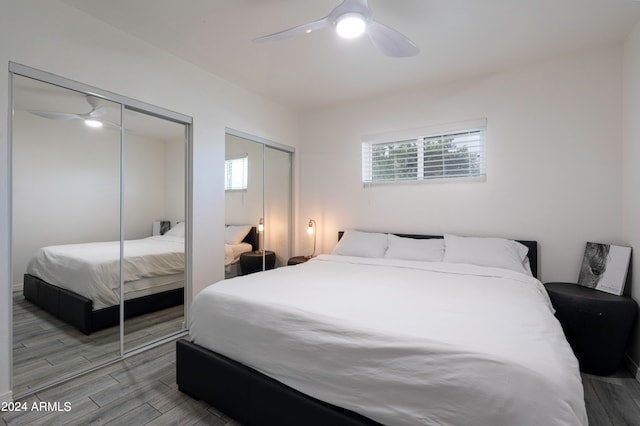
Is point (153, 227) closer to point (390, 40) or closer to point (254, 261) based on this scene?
point (254, 261)

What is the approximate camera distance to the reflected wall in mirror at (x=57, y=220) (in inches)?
74.0

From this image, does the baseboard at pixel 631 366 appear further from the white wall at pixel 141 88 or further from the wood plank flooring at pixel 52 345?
the wood plank flooring at pixel 52 345

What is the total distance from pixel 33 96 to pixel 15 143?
0.34m

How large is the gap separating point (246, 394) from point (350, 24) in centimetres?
218

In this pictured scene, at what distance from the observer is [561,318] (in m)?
2.29

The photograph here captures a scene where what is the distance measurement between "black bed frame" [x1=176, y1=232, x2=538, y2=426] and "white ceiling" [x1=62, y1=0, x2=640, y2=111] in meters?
2.32

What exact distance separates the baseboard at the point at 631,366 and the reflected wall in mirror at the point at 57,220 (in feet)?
12.9

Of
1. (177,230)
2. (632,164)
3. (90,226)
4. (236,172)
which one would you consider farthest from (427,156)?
(90,226)

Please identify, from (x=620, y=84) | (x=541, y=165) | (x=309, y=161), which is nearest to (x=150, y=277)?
(x=309, y=161)

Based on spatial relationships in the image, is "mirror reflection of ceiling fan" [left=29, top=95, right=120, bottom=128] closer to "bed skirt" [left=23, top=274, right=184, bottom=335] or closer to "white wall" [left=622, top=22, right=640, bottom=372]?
"bed skirt" [left=23, top=274, right=184, bottom=335]

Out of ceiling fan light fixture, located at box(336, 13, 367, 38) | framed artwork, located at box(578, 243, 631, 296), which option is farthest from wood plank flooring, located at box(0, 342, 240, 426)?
framed artwork, located at box(578, 243, 631, 296)

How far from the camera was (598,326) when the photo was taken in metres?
2.12

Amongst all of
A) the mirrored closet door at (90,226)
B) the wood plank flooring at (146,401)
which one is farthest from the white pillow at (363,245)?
the wood plank flooring at (146,401)

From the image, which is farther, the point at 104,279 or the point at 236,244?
the point at 236,244
